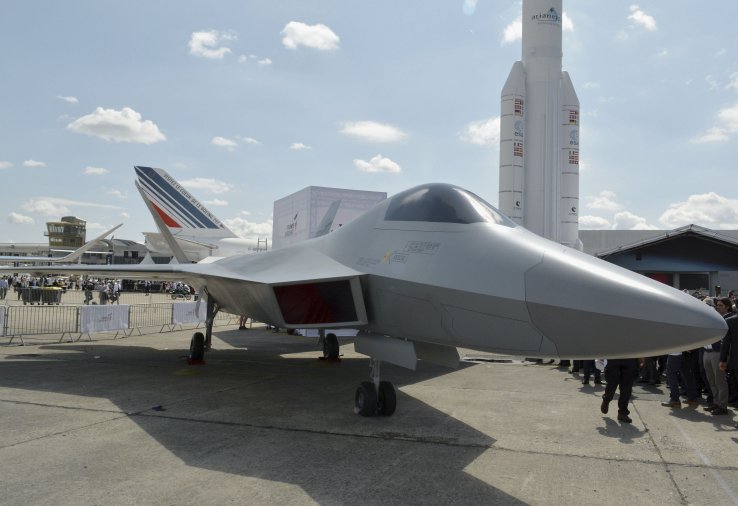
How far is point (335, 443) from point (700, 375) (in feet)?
19.7

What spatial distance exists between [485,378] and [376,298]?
451 cm

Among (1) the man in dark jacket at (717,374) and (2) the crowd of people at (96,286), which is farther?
(2) the crowd of people at (96,286)

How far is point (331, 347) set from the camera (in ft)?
36.7

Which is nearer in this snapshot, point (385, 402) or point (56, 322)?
point (385, 402)

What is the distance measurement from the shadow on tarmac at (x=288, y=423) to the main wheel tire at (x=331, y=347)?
53 centimetres

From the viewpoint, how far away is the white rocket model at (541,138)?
94.1ft

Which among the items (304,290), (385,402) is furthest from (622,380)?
(304,290)

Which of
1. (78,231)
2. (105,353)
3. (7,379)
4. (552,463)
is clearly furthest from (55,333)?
(78,231)

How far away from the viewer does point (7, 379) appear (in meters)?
8.11

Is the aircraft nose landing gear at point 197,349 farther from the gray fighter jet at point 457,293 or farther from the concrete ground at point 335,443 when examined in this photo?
the gray fighter jet at point 457,293

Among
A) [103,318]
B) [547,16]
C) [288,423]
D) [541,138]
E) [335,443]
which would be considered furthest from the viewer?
[547,16]

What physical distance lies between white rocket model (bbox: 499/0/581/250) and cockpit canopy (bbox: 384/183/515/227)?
23845 mm

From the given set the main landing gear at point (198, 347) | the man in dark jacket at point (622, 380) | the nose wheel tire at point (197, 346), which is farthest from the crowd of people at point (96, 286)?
the man in dark jacket at point (622, 380)

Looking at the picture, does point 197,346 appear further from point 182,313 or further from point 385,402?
point 182,313
